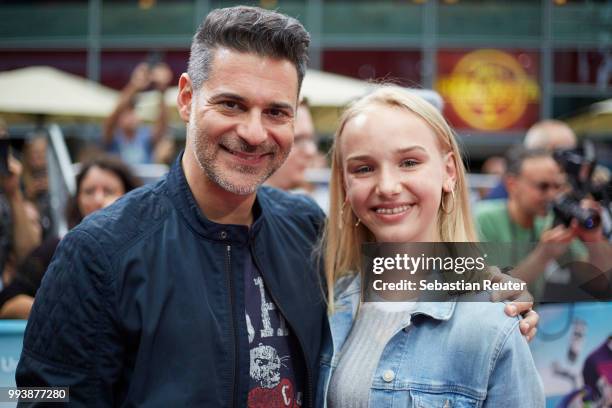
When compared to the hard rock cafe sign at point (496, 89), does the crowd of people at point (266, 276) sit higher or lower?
lower

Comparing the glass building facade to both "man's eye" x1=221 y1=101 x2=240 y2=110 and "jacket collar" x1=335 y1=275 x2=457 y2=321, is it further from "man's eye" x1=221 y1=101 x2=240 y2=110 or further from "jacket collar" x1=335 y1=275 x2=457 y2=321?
"man's eye" x1=221 y1=101 x2=240 y2=110

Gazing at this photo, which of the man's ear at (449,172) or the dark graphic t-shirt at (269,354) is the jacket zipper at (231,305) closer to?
the dark graphic t-shirt at (269,354)

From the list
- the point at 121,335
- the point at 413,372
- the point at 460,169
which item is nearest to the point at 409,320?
the point at 413,372

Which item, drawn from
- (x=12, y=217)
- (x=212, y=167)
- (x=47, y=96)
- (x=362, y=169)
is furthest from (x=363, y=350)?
(x=47, y=96)

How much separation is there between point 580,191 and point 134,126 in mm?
4090

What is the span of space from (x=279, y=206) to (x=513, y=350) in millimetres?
800

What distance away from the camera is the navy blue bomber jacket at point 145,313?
1544 millimetres

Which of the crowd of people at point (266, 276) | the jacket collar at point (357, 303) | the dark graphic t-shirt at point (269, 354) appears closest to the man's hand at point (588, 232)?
the crowd of people at point (266, 276)

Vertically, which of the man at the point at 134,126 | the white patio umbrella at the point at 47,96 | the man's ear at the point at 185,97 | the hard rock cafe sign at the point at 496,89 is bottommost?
the man's ear at the point at 185,97

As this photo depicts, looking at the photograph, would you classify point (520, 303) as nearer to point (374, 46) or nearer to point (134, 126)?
point (134, 126)

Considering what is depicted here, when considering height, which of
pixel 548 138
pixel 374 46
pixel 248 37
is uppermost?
pixel 374 46

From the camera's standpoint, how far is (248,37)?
1.68m

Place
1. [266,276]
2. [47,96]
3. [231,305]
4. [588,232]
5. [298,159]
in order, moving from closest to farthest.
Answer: [231,305] < [266,276] < [588,232] < [298,159] < [47,96]

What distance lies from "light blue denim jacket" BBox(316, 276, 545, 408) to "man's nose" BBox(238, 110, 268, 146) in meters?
0.56
